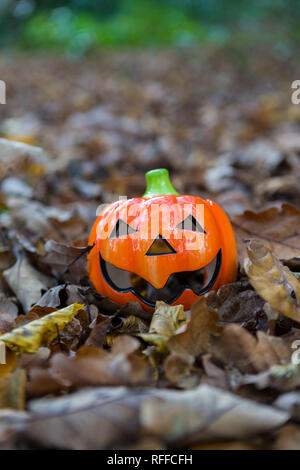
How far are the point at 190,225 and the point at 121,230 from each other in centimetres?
28

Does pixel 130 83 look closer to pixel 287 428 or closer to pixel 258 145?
pixel 258 145

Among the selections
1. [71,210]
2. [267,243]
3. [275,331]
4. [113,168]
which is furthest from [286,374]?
[113,168]

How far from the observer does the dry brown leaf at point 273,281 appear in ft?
4.69

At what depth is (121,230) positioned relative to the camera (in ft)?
5.82

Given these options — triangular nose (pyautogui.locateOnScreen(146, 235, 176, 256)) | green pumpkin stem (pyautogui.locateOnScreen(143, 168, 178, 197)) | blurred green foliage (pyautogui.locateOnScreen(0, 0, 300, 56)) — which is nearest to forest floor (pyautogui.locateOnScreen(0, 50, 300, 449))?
triangular nose (pyautogui.locateOnScreen(146, 235, 176, 256))

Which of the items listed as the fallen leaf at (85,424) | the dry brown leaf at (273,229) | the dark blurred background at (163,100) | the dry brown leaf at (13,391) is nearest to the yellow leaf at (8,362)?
the dry brown leaf at (13,391)

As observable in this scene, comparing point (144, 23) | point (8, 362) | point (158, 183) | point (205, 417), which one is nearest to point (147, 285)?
point (158, 183)

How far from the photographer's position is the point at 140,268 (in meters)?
1.71

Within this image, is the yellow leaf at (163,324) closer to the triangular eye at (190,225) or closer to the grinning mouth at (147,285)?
the grinning mouth at (147,285)

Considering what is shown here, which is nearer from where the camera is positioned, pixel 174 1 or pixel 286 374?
pixel 286 374

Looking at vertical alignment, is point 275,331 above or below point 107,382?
below

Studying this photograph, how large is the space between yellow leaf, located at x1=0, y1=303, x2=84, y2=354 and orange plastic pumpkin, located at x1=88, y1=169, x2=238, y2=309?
29 centimetres

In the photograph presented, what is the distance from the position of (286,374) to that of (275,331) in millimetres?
314

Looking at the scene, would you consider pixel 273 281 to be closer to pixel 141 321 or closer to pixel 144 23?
pixel 141 321
